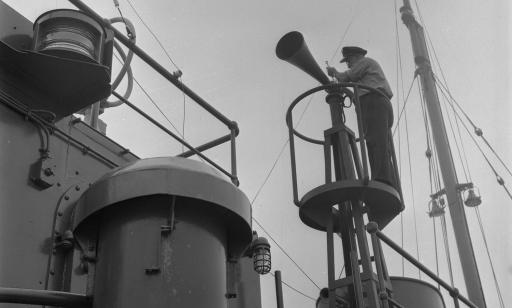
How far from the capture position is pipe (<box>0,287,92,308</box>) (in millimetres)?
2613

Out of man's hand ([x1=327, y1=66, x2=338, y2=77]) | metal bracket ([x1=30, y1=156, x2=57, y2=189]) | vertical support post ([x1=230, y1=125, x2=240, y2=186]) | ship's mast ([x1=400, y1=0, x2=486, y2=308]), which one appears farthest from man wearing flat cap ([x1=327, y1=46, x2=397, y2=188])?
ship's mast ([x1=400, y1=0, x2=486, y2=308])

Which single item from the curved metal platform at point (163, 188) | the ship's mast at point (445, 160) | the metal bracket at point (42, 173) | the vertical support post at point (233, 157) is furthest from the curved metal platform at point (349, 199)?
the ship's mast at point (445, 160)

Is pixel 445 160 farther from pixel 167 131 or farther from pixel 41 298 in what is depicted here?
pixel 41 298

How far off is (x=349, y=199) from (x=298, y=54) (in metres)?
1.33

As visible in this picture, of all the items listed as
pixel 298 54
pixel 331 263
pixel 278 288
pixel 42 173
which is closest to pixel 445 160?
pixel 298 54

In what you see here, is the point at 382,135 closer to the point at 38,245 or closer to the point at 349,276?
the point at 349,276

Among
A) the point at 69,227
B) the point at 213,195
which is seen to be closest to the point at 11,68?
the point at 69,227

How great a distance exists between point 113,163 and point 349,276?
1766mm

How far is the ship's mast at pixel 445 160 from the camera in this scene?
12.8 metres

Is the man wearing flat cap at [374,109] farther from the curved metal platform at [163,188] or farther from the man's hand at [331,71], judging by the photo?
the curved metal platform at [163,188]

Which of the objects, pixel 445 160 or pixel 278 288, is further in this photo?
pixel 445 160

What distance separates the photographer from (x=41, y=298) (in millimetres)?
2713

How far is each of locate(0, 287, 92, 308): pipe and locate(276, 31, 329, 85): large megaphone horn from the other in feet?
9.67

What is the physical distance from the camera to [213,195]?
3.12m
